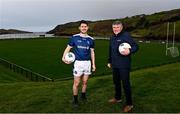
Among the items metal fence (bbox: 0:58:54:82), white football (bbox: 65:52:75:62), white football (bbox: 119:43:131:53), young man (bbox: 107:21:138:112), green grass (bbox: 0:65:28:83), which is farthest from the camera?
metal fence (bbox: 0:58:54:82)

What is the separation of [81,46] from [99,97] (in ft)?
8.28

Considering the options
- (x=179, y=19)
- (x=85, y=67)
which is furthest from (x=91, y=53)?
(x=179, y=19)

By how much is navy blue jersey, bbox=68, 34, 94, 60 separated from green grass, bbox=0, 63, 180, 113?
1.71 m

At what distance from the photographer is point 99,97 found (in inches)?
610

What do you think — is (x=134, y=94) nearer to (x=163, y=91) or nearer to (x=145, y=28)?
(x=163, y=91)

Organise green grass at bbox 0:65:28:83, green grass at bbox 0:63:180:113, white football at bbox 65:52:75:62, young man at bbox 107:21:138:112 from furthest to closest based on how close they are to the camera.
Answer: green grass at bbox 0:65:28:83
green grass at bbox 0:63:180:113
white football at bbox 65:52:75:62
young man at bbox 107:21:138:112

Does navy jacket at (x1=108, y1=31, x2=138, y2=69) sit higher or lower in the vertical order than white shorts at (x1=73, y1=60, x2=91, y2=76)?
higher

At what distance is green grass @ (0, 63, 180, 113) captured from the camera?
561 inches

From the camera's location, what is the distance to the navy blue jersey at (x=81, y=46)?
13.8 m

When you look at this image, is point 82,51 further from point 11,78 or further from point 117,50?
point 11,78

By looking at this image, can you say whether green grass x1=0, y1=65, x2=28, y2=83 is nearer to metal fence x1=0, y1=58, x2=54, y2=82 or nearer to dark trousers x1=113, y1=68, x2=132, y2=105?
metal fence x1=0, y1=58, x2=54, y2=82

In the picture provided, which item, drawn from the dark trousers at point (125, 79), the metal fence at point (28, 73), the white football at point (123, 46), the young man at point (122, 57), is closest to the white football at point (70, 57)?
the young man at point (122, 57)

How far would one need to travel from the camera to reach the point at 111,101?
47.9 ft

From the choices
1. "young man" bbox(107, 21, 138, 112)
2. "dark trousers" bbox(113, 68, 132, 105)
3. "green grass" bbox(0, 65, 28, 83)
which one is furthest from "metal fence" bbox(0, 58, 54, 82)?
"young man" bbox(107, 21, 138, 112)
